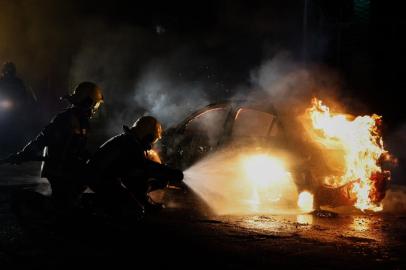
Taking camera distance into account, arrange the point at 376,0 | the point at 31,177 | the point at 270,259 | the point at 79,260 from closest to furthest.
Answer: the point at 79,260 < the point at 270,259 < the point at 31,177 < the point at 376,0

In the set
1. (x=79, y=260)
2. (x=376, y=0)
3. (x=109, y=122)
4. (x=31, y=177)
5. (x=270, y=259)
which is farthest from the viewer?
(x=109, y=122)

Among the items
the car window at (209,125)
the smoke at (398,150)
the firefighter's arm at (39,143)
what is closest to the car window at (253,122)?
the car window at (209,125)

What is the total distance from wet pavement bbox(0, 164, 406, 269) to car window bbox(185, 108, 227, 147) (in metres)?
1.78

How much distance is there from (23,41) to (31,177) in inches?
334

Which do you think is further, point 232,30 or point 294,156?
point 232,30

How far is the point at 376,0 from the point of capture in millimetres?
15711

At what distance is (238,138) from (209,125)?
2.51ft

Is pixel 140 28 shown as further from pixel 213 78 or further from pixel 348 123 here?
pixel 348 123

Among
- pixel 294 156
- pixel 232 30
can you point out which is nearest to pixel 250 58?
pixel 232 30

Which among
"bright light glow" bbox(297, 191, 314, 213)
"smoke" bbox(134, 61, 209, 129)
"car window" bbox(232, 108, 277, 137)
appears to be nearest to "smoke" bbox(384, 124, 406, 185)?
"car window" bbox(232, 108, 277, 137)

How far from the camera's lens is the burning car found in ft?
24.8

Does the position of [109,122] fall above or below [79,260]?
above

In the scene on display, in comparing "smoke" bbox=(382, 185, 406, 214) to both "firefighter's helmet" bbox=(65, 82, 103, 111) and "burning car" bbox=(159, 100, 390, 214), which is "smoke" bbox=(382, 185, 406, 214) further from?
"firefighter's helmet" bbox=(65, 82, 103, 111)

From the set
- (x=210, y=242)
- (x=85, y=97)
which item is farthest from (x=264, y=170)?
(x=85, y=97)
